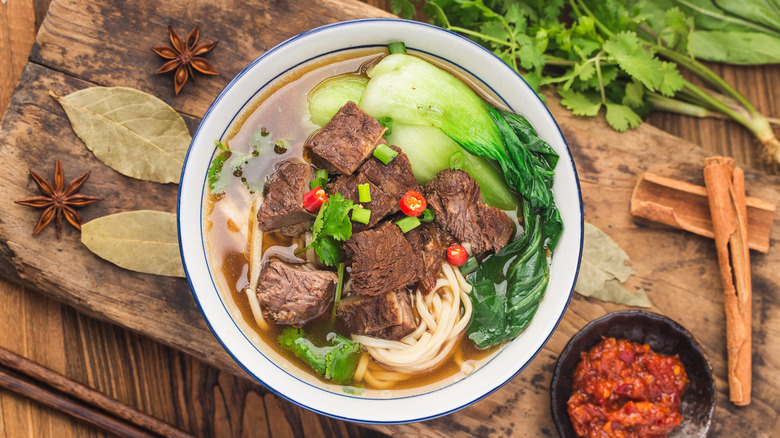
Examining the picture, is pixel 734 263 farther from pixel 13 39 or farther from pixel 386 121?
pixel 13 39

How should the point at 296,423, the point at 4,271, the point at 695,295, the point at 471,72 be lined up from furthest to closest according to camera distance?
the point at 296,423, the point at 695,295, the point at 4,271, the point at 471,72

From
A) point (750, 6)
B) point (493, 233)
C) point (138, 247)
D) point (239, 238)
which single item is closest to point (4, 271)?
point (138, 247)

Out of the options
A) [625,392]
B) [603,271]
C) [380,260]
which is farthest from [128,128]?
[625,392]

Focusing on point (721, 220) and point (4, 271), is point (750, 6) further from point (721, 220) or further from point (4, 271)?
point (4, 271)

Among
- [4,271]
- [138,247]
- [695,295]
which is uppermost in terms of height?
[4,271]

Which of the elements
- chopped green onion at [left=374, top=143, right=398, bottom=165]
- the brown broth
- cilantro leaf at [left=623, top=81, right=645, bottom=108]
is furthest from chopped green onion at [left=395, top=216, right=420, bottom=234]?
cilantro leaf at [left=623, top=81, right=645, bottom=108]

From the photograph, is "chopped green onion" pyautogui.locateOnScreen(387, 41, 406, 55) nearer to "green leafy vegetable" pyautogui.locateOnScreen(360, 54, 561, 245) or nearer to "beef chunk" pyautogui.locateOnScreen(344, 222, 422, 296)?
"green leafy vegetable" pyautogui.locateOnScreen(360, 54, 561, 245)
